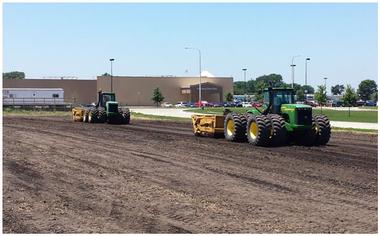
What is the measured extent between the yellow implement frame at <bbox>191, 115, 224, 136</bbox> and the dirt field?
5.05 metres

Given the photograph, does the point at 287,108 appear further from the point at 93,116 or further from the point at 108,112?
the point at 93,116

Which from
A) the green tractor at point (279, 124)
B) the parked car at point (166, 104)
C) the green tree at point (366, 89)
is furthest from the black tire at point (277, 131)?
the green tree at point (366, 89)

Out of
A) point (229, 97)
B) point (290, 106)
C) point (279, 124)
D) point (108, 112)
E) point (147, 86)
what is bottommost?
point (279, 124)

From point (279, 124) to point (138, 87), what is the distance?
346 ft

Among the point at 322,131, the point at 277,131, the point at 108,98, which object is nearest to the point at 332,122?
the point at 108,98

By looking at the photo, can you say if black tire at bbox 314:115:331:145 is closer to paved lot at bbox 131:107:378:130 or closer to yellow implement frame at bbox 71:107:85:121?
paved lot at bbox 131:107:378:130

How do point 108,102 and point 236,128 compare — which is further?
point 108,102

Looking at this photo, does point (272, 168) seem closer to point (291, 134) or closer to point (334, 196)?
point (334, 196)

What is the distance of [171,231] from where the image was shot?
8.02m

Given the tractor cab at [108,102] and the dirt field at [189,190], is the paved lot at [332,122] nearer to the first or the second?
the tractor cab at [108,102]

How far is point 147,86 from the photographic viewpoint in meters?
125

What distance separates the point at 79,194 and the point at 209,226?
3406 millimetres

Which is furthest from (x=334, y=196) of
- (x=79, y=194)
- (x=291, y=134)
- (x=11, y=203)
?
(x=291, y=134)

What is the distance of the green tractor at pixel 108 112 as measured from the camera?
125 ft
